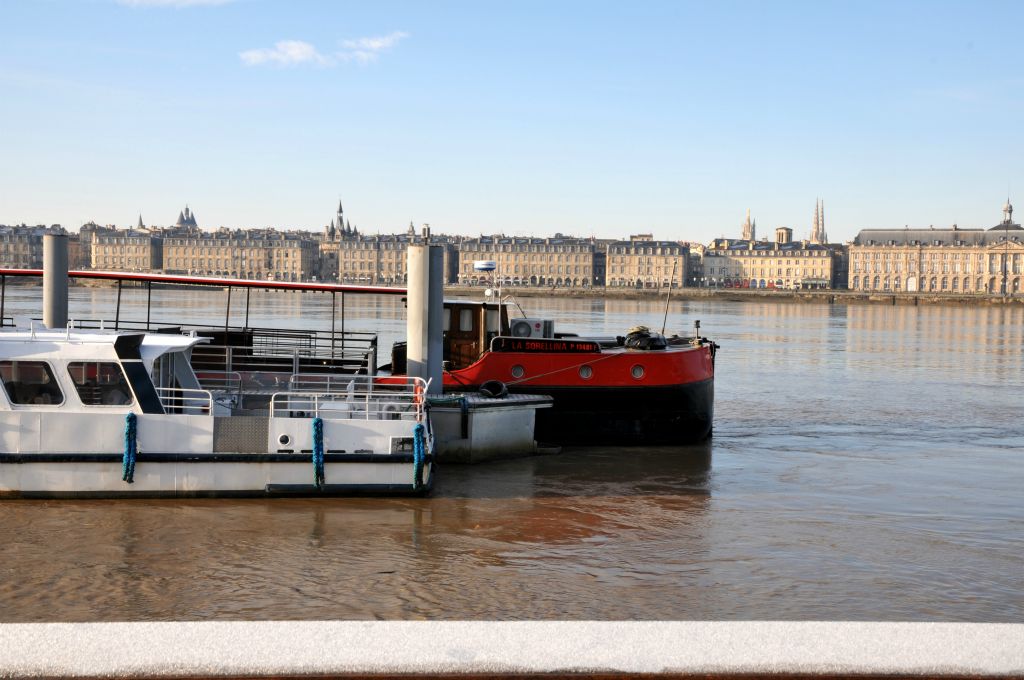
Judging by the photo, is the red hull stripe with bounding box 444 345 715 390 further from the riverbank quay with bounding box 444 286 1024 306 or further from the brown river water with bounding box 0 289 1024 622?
the riverbank quay with bounding box 444 286 1024 306

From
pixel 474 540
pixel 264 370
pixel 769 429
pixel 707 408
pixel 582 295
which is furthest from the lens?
pixel 582 295

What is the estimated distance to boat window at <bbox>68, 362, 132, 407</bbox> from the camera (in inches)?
545

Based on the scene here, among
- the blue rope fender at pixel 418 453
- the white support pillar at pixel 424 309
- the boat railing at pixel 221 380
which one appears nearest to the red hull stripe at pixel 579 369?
the white support pillar at pixel 424 309

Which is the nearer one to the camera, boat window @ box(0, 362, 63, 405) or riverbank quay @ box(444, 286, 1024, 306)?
boat window @ box(0, 362, 63, 405)

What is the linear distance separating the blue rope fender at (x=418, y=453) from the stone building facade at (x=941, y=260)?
181 metres

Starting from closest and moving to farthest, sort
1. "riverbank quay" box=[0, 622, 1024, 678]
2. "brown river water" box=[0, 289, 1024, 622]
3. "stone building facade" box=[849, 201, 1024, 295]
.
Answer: "riverbank quay" box=[0, 622, 1024, 678], "brown river water" box=[0, 289, 1024, 622], "stone building facade" box=[849, 201, 1024, 295]

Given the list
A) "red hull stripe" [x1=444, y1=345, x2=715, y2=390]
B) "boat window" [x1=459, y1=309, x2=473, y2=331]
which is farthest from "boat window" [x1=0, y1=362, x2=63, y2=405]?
"boat window" [x1=459, y1=309, x2=473, y2=331]

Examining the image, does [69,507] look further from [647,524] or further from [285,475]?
[647,524]

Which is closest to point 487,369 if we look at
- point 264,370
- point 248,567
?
point 264,370

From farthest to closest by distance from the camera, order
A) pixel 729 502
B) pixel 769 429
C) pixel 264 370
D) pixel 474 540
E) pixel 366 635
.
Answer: pixel 769 429 → pixel 264 370 → pixel 729 502 → pixel 474 540 → pixel 366 635

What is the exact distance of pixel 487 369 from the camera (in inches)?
794

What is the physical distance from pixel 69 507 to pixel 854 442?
15.3m

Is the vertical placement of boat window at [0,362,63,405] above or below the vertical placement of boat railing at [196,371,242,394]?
above

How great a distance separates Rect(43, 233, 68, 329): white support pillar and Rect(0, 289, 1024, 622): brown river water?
13.7 ft
